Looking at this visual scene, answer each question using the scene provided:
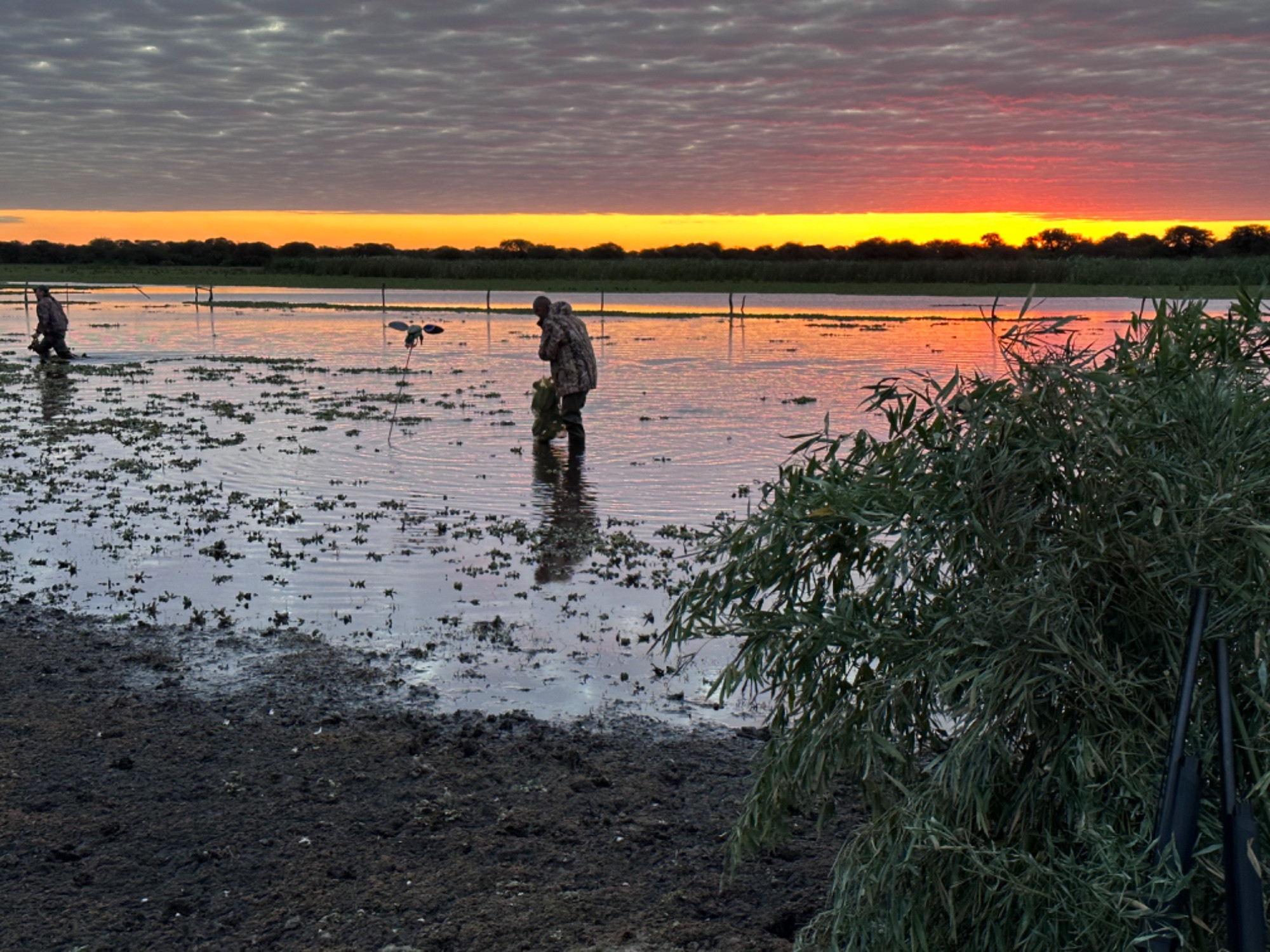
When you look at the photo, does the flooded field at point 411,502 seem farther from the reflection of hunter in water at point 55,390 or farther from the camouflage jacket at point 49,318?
the camouflage jacket at point 49,318

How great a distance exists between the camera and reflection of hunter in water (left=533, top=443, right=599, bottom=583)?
10.5m

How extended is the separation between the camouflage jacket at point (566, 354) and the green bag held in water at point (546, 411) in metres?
0.39

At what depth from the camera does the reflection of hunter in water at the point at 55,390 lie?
21.3 meters

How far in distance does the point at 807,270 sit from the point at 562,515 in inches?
3819

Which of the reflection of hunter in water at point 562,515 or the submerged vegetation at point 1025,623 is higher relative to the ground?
the submerged vegetation at point 1025,623

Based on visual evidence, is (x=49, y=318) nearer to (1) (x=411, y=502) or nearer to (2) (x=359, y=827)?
(1) (x=411, y=502)

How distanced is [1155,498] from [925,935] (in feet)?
3.82

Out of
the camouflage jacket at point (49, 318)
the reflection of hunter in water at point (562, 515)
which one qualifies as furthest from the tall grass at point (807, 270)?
the reflection of hunter in water at point (562, 515)

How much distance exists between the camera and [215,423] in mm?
19781

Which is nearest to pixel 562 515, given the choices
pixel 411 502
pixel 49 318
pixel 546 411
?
pixel 411 502

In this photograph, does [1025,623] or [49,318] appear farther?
[49,318]

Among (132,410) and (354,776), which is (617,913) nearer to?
(354,776)

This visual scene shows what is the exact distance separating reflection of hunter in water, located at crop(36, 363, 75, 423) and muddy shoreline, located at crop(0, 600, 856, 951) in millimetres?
15637

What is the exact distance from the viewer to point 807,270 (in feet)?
349
